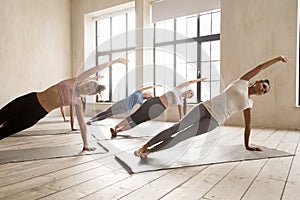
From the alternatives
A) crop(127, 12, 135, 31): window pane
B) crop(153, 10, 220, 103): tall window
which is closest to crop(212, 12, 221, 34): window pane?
crop(153, 10, 220, 103): tall window

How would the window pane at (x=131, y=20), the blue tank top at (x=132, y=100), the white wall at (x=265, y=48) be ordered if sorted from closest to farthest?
the blue tank top at (x=132, y=100), the white wall at (x=265, y=48), the window pane at (x=131, y=20)

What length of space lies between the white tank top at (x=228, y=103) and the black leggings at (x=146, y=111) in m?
1.13

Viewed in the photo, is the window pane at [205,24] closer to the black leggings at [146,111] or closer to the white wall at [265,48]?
the white wall at [265,48]

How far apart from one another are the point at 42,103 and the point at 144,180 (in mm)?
1428

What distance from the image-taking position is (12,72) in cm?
602

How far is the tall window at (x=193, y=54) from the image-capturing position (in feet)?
16.4

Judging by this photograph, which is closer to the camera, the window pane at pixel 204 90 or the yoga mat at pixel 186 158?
the yoga mat at pixel 186 158

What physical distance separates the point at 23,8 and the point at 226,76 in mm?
Answer: 5026

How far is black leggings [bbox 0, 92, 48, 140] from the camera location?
2.43m

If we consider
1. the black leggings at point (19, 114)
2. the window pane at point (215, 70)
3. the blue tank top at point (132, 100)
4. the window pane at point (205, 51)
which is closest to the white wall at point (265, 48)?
the window pane at point (215, 70)

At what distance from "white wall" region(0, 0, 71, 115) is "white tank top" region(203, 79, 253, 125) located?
5.25 m

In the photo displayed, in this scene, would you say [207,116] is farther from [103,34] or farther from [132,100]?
[103,34]

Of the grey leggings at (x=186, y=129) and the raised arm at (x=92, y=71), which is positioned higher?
the raised arm at (x=92, y=71)

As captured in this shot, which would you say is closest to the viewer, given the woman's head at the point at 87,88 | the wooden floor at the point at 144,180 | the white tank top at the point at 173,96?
the wooden floor at the point at 144,180
